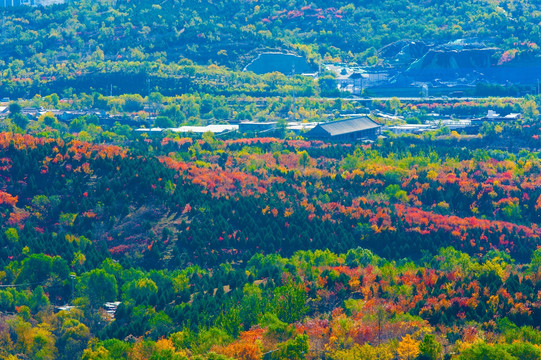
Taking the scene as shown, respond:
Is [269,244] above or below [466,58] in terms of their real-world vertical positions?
below

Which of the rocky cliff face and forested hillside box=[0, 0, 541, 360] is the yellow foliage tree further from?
the rocky cliff face

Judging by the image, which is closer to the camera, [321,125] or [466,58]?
[321,125]

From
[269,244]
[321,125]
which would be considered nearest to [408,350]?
[269,244]

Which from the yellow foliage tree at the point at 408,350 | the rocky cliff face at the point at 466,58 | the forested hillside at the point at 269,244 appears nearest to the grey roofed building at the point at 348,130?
the forested hillside at the point at 269,244

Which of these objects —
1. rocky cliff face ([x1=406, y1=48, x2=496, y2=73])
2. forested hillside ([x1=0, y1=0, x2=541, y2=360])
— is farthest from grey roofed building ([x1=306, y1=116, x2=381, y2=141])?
rocky cliff face ([x1=406, y1=48, x2=496, y2=73])

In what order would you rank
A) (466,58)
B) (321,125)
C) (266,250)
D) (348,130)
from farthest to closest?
(466,58)
(348,130)
(321,125)
(266,250)

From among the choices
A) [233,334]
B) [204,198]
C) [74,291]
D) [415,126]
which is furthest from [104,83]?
[233,334]

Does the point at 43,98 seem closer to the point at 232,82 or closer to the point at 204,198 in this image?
the point at 232,82

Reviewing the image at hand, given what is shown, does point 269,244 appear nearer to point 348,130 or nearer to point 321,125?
point 321,125

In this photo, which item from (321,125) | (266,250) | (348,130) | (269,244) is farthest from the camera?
(348,130)
